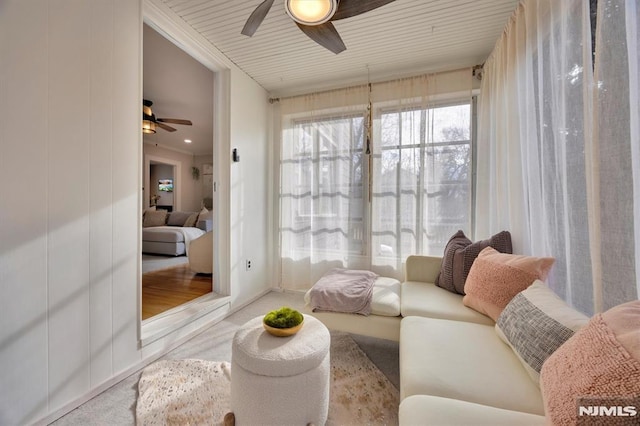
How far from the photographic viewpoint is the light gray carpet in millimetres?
1330

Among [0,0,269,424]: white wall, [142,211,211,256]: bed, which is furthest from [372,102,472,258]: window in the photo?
[142,211,211,256]: bed

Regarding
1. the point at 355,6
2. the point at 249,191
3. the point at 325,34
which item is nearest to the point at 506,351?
the point at 355,6

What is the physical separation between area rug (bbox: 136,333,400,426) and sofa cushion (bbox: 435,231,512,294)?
894 mm

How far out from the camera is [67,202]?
136 cm

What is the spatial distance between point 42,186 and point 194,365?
1412mm

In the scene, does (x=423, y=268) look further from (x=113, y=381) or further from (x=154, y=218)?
(x=154, y=218)

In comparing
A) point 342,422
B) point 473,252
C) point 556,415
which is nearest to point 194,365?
point 342,422

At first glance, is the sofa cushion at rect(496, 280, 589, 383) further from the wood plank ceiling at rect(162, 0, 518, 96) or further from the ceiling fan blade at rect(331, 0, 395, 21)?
the wood plank ceiling at rect(162, 0, 518, 96)

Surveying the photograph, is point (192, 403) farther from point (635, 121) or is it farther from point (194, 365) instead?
point (635, 121)

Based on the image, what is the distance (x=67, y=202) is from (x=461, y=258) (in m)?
2.65

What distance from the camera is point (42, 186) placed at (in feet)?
4.13

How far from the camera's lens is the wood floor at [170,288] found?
241 cm

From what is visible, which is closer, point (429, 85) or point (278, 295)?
point (429, 85)

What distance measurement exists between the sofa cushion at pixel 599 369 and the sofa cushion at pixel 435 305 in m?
→ 0.79
